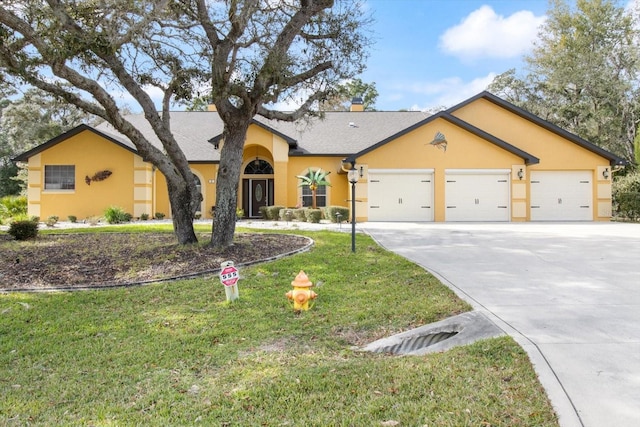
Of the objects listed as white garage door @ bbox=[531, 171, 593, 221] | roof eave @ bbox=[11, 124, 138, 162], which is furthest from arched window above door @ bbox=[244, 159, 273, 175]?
white garage door @ bbox=[531, 171, 593, 221]

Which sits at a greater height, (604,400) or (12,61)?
(12,61)

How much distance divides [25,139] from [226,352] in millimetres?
36242

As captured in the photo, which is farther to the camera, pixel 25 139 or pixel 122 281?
pixel 25 139

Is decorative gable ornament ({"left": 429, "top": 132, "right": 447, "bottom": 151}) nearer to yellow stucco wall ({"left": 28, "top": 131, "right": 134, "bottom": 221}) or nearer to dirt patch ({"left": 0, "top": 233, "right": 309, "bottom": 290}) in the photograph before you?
dirt patch ({"left": 0, "top": 233, "right": 309, "bottom": 290})

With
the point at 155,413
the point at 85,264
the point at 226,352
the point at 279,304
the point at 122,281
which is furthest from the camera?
the point at 85,264

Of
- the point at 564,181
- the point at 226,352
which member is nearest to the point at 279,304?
the point at 226,352

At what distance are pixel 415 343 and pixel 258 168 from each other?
17995 millimetres

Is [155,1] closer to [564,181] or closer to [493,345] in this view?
[493,345]

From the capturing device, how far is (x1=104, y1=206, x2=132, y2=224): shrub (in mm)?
17156

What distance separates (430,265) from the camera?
7332 mm

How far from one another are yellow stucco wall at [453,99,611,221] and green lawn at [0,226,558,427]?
15.8m

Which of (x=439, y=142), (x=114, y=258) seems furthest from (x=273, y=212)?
(x=114, y=258)

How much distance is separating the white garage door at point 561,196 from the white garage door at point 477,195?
5.48 ft

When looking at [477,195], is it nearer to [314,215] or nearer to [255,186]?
[314,215]
